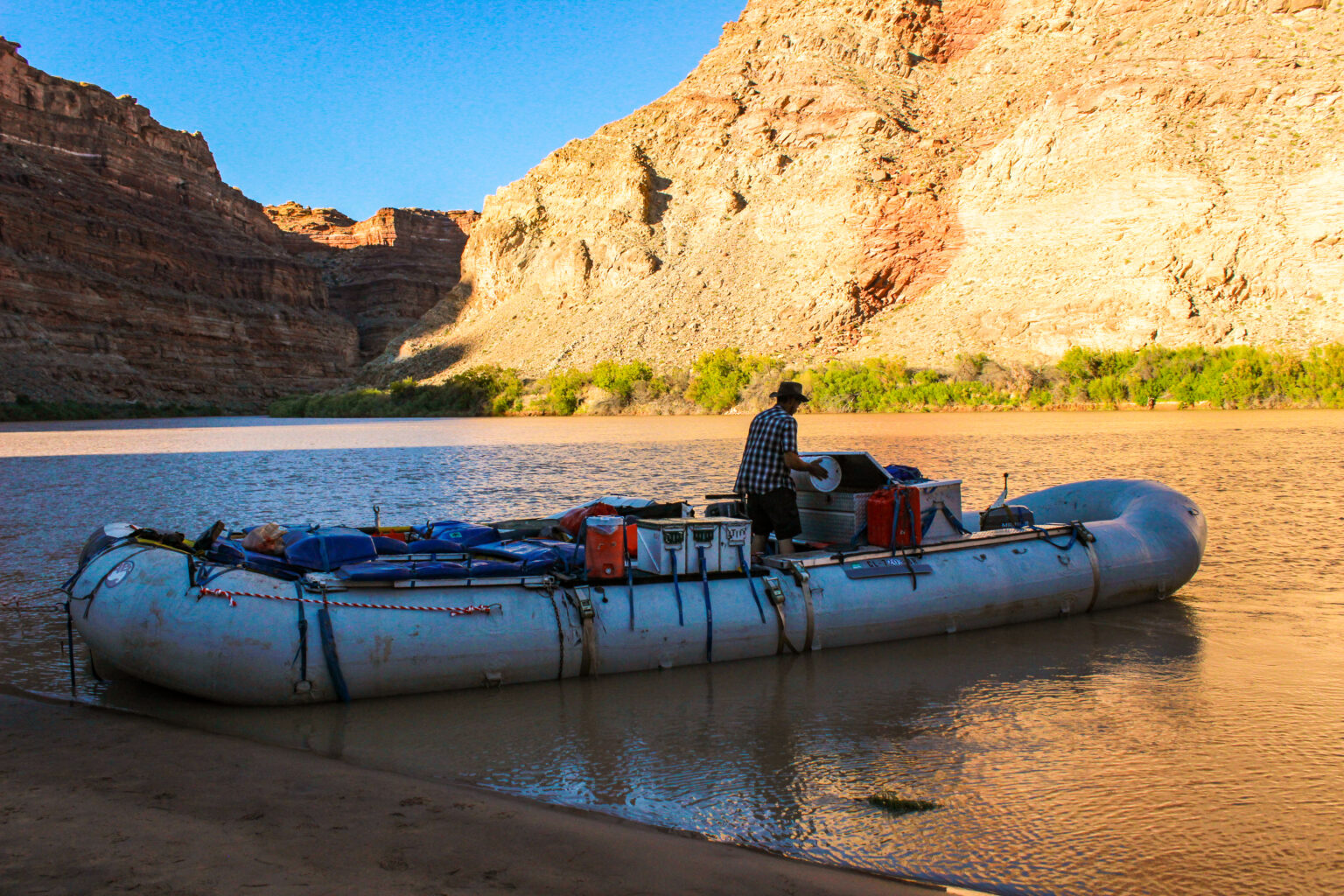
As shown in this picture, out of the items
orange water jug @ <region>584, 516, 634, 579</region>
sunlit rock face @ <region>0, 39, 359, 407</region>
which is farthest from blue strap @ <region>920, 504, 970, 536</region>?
sunlit rock face @ <region>0, 39, 359, 407</region>

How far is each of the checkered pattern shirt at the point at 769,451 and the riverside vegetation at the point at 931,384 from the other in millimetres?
44005

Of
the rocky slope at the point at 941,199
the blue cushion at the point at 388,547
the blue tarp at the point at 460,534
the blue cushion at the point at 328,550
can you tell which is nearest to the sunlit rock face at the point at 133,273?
the rocky slope at the point at 941,199

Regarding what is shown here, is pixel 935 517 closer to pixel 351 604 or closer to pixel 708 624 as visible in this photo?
pixel 708 624

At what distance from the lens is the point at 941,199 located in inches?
2596

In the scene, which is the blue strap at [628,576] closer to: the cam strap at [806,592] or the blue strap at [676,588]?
the blue strap at [676,588]

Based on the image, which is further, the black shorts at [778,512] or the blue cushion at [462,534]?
the blue cushion at [462,534]

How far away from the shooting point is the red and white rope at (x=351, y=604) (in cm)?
636

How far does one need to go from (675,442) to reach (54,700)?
2650cm

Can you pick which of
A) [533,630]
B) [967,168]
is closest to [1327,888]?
[533,630]

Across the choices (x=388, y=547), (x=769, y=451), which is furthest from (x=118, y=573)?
(x=769, y=451)

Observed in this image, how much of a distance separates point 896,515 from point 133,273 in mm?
92843

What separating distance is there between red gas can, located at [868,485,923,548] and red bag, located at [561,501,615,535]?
2.29 m

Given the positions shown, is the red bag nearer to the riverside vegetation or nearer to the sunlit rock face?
the riverside vegetation

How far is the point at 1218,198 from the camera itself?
169 feet
